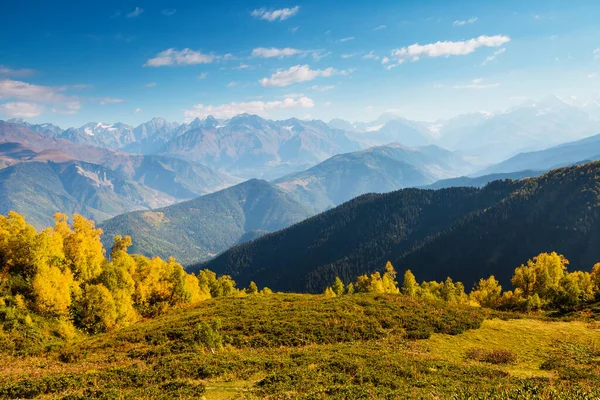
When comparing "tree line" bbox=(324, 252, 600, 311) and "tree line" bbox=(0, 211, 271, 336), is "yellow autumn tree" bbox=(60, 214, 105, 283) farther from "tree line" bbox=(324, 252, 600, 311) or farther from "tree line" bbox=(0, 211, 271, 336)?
"tree line" bbox=(324, 252, 600, 311)

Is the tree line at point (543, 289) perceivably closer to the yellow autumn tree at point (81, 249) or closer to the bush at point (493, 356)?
the bush at point (493, 356)

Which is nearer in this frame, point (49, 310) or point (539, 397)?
point (539, 397)

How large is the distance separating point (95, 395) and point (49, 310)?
1195 inches

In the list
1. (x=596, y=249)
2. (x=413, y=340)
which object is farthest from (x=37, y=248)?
(x=596, y=249)

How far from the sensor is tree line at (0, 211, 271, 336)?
41.5 meters

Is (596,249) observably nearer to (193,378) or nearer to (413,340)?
(413,340)

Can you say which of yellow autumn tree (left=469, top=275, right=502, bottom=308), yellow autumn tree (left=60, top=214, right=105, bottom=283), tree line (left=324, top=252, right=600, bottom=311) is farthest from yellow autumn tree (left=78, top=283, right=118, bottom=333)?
yellow autumn tree (left=469, top=275, right=502, bottom=308)

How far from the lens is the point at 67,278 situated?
4484 cm

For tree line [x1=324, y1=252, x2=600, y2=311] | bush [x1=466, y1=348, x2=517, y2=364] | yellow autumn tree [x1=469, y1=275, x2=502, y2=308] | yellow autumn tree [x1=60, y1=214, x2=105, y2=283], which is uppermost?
yellow autumn tree [x1=60, y1=214, x2=105, y2=283]

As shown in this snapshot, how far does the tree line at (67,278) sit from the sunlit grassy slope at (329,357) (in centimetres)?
597

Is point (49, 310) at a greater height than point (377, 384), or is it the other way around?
point (49, 310)

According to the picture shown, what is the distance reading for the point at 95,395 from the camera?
1958cm

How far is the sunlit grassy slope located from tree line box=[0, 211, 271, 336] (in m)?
5.97

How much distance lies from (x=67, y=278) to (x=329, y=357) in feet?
130
